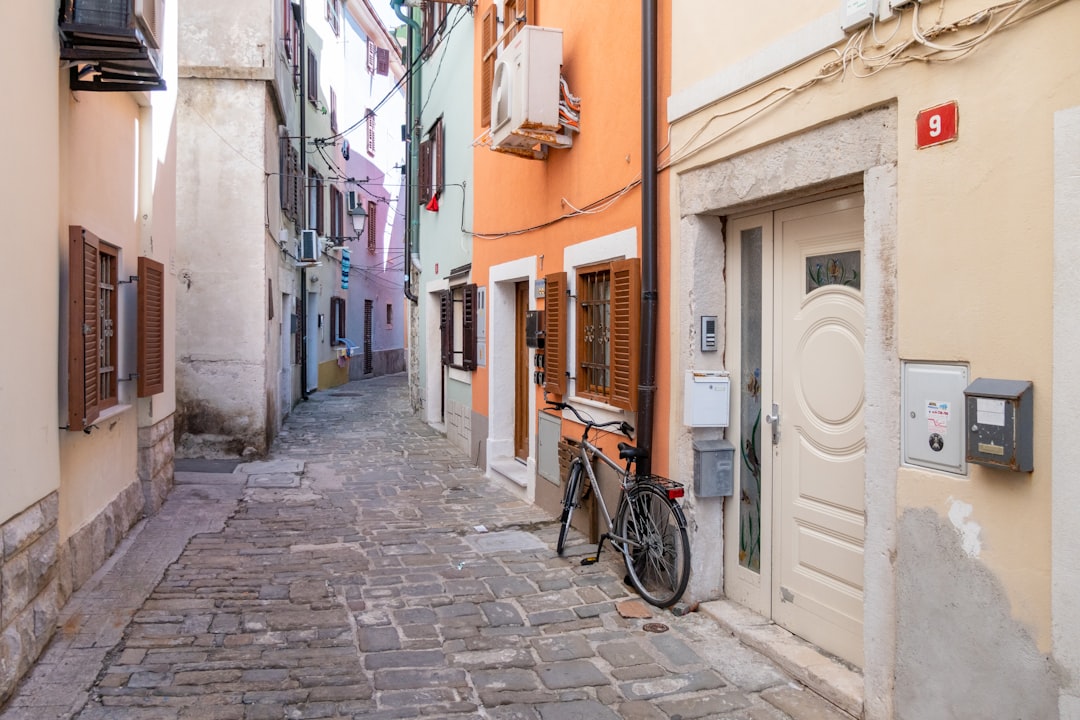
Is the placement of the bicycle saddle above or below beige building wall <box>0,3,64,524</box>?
below

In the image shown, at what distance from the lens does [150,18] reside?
5.25m

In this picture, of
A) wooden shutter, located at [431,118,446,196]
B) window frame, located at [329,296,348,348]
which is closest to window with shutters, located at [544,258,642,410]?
wooden shutter, located at [431,118,446,196]

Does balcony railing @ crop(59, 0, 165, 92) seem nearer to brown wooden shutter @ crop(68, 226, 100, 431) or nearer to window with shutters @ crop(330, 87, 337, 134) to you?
brown wooden shutter @ crop(68, 226, 100, 431)

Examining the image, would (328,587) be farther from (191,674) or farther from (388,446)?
(388,446)

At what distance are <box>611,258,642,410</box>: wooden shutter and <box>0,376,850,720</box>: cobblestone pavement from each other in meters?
1.25

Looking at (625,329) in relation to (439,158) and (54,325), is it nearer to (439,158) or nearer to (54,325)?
(54,325)

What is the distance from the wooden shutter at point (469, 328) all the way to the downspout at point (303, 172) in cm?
705

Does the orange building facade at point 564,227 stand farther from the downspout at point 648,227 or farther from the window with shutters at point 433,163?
the window with shutters at point 433,163

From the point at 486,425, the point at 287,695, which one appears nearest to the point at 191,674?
the point at 287,695

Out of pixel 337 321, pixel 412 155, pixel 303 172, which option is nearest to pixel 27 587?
pixel 412 155

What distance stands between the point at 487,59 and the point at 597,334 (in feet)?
14.4

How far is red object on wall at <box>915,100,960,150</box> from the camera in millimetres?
3037

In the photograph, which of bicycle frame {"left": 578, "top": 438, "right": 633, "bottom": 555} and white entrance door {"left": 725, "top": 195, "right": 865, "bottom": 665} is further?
bicycle frame {"left": 578, "top": 438, "right": 633, "bottom": 555}

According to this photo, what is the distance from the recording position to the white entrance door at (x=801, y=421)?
13.0 ft
